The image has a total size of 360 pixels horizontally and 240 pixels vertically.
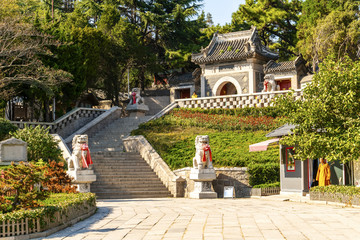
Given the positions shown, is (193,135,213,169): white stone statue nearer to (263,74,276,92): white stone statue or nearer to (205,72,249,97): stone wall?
(263,74,276,92): white stone statue

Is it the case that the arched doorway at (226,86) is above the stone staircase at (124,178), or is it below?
above

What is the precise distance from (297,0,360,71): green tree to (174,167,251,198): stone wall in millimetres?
16068

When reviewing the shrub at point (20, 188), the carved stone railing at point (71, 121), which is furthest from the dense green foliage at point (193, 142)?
the shrub at point (20, 188)

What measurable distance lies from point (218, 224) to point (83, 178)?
9267mm

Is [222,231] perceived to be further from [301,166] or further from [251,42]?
[251,42]

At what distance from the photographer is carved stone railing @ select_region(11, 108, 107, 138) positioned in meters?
30.4

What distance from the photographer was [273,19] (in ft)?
148

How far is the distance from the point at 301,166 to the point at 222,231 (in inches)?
392

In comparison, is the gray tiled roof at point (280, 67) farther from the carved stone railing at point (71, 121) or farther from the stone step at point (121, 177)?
the stone step at point (121, 177)

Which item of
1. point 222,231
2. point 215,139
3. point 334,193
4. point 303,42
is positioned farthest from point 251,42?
point 222,231

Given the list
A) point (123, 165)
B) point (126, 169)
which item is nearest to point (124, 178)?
point (126, 169)

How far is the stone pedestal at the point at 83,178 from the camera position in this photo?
19.7m

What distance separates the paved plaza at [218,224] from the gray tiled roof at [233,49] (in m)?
25.5

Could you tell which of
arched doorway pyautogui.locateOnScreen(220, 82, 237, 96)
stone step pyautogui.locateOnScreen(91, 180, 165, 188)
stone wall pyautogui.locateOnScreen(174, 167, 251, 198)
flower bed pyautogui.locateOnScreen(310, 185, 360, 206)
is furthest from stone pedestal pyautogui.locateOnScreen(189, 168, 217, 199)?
arched doorway pyautogui.locateOnScreen(220, 82, 237, 96)
